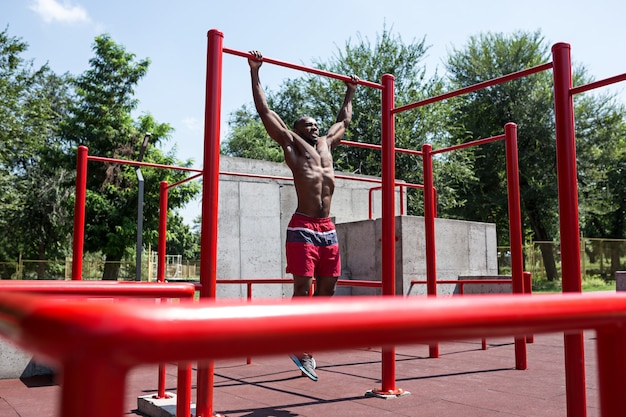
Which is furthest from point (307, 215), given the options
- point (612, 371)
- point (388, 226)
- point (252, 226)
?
point (252, 226)

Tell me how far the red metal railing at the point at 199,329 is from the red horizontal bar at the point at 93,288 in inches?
36.3

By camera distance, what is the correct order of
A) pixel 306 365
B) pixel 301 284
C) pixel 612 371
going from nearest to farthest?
pixel 612 371 → pixel 306 365 → pixel 301 284

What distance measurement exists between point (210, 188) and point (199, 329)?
2.41 meters

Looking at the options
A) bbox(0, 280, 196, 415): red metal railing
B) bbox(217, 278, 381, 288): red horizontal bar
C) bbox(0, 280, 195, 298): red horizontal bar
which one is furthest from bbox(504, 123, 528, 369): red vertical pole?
bbox(0, 280, 195, 298): red horizontal bar

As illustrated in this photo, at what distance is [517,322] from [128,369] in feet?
1.49

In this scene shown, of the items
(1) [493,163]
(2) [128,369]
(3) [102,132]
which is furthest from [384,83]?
(1) [493,163]

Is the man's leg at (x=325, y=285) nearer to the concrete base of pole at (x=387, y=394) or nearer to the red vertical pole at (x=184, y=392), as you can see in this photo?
the concrete base of pole at (x=387, y=394)

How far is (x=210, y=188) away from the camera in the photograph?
283 cm

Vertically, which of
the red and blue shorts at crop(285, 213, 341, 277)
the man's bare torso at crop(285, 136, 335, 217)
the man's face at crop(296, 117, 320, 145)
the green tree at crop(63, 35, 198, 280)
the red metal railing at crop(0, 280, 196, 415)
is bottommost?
the red metal railing at crop(0, 280, 196, 415)

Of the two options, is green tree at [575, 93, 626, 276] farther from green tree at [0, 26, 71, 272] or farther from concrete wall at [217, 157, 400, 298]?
green tree at [0, 26, 71, 272]

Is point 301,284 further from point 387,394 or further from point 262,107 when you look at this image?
point 262,107

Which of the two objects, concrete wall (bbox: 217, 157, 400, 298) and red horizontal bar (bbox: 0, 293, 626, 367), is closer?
red horizontal bar (bbox: 0, 293, 626, 367)

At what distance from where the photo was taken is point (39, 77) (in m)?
24.1

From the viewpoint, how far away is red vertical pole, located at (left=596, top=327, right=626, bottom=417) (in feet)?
2.96
